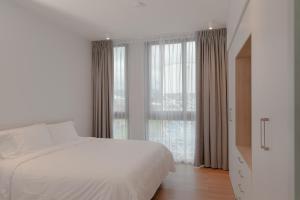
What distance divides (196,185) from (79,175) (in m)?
2.01

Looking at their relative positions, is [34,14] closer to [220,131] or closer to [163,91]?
[163,91]

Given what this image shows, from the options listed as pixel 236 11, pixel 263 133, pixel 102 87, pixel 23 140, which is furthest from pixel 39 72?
pixel 263 133

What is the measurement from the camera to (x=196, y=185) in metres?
3.41

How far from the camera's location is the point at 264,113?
1186mm

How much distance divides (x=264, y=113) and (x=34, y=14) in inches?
143

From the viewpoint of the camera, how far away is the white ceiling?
10.1 feet

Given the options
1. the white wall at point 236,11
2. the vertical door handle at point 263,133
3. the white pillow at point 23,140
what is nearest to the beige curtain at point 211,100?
the white wall at point 236,11

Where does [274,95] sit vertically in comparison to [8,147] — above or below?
above

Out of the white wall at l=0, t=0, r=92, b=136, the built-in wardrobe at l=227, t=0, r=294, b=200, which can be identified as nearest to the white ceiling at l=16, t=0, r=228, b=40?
the white wall at l=0, t=0, r=92, b=136

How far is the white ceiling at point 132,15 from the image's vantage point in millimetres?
3088

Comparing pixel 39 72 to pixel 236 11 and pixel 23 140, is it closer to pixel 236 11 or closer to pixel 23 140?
pixel 23 140

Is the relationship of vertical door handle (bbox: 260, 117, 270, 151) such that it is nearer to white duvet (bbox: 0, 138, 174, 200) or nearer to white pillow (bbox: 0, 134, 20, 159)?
white duvet (bbox: 0, 138, 174, 200)

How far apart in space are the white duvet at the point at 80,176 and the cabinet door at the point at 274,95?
120 cm

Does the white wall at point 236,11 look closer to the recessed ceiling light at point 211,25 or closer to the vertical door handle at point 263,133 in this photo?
the vertical door handle at point 263,133
